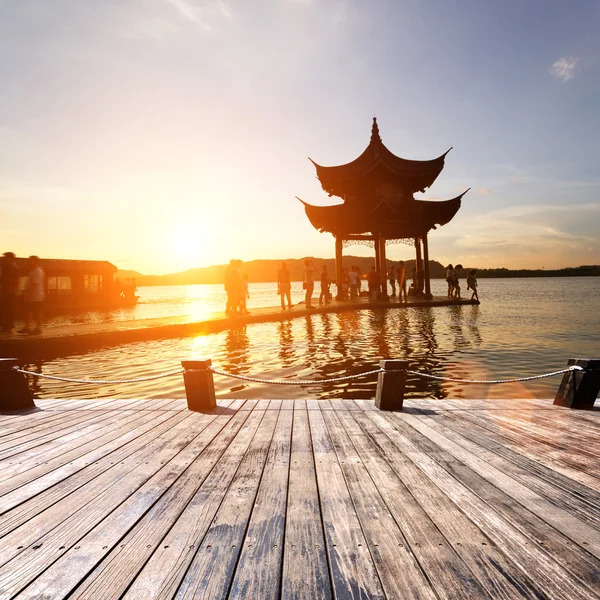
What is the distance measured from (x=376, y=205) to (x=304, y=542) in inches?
961

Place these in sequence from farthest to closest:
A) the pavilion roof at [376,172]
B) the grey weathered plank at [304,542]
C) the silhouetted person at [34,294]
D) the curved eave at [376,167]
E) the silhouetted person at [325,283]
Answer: the curved eave at [376,167]
the pavilion roof at [376,172]
the silhouetted person at [325,283]
the silhouetted person at [34,294]
the grey weathered plank at [304,542]

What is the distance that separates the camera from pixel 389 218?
1005 inches

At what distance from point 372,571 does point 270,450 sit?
5.87ft

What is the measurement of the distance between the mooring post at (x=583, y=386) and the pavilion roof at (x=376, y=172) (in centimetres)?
2269

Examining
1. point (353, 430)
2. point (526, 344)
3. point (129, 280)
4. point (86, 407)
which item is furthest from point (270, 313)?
point (129, 280)

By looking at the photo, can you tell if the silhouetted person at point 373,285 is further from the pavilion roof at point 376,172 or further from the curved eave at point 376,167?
the curved eave at point 376,167

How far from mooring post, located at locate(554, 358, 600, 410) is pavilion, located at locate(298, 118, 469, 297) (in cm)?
2110

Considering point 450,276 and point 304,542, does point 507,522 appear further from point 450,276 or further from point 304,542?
point 450,276

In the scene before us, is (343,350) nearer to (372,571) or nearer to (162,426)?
(162,426)

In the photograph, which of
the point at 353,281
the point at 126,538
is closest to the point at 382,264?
the point at 353,281

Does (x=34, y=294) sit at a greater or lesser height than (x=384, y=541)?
greater

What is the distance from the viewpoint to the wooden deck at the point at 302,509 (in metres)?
1.82

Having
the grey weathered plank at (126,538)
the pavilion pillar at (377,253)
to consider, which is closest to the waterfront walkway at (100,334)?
the pavilion pillar at (377,253)

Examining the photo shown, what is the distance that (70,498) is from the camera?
8.80ft
